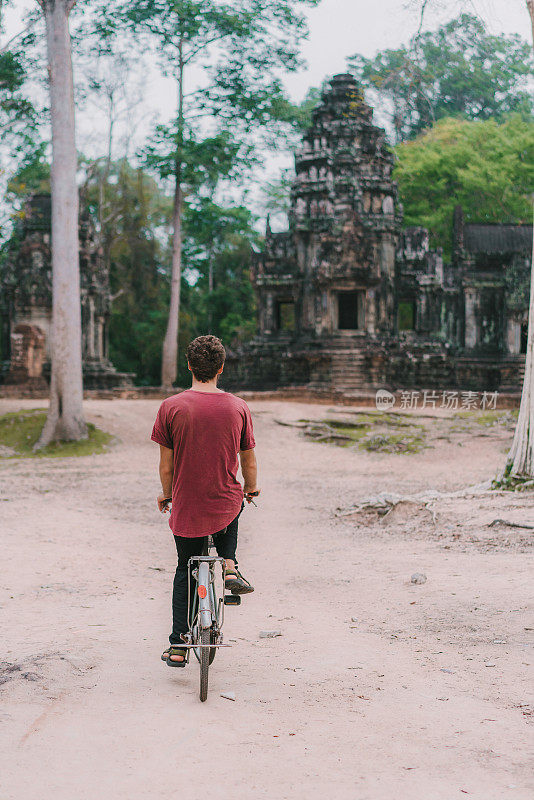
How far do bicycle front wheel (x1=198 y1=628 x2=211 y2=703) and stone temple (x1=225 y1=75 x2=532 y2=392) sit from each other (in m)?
21.6

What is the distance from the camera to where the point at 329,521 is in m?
9.73

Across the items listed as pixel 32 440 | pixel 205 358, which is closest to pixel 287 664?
pixel 205 358

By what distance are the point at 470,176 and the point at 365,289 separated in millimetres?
8138

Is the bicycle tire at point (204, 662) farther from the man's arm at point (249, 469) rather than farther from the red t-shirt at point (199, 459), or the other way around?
the man's arm at point (249, 469)

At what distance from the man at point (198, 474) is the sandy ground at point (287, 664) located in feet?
1.78

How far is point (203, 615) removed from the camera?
12.1 ft

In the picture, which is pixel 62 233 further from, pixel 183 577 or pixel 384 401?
pixel 183 577

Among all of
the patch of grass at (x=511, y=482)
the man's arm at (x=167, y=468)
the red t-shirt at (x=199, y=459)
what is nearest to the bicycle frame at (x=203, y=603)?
the red t-shirt at (x=199, y=459)

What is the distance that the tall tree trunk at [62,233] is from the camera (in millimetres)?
16344

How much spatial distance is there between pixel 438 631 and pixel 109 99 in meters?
34.7

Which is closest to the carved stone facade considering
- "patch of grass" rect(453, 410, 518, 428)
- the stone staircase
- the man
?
the stone staircase

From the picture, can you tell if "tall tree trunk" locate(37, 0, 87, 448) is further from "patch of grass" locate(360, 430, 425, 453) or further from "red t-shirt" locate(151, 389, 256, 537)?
"red t-shirt" locate(151, 389, 256, 537)

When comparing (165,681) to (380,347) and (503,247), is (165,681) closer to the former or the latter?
(380,347)

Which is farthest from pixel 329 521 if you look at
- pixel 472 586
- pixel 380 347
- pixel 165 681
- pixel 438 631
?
pixel 380 347
